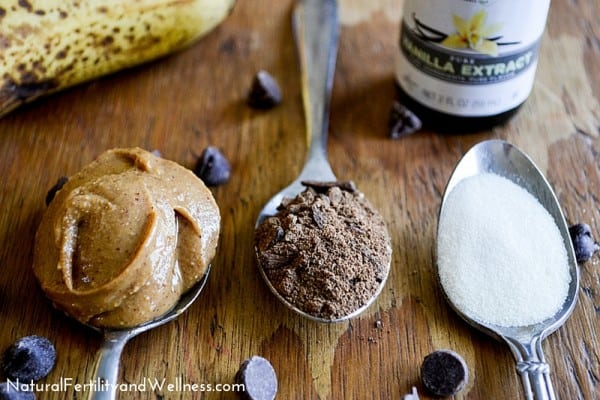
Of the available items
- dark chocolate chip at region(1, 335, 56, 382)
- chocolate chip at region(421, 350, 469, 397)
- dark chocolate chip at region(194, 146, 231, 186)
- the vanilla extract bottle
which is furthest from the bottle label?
dark chocolate chip at region(1, 335, 56, 382)

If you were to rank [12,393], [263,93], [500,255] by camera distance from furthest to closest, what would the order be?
[263,93] < [500,255] < [12,393]

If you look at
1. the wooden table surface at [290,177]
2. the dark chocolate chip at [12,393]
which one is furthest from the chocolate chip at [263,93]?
the dark chocolate chip at [12,393]

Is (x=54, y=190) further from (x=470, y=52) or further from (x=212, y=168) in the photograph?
(x=470, y=52)

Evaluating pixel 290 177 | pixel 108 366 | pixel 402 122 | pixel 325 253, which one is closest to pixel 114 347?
pixel 108 366

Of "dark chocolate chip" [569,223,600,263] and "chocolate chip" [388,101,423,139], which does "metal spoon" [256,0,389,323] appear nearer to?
"chocolate chip" [388,101,423,139]

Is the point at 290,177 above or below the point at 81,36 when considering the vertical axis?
below

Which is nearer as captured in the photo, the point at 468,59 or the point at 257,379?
the point at 257,379

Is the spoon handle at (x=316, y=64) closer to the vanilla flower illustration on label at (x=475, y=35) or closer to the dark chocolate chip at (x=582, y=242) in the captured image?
the vanilla flower illustration on label at (x=475, y=35)

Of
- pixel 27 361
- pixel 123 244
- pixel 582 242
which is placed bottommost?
pixel 582 242
